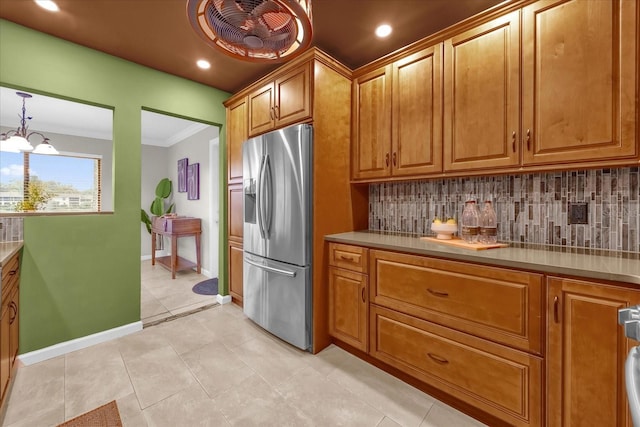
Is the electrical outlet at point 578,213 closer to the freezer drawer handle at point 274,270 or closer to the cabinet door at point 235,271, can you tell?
the freezer drawer handle at point 274,270

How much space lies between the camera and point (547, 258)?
4.58 feet

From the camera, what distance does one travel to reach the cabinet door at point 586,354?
1112 mm

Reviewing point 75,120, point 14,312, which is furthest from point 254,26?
point 75,120

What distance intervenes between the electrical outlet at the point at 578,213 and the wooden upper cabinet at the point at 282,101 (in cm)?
190

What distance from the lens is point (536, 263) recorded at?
50.7 inches

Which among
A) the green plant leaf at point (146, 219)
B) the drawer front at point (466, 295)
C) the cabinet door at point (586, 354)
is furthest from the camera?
the green plant leaf at point (146, 219)

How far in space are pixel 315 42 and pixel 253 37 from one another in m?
1.06

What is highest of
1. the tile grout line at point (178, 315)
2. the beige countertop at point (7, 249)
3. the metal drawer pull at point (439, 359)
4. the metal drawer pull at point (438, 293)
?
the beige countertop at point (7, 249)

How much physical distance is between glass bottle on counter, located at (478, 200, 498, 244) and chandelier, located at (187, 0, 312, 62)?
5.11ft

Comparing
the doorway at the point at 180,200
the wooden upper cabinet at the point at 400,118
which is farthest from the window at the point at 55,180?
the wooden upper cabinet at the point at 400,118

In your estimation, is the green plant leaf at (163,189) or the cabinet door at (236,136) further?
the green plant leaf at (163,189)

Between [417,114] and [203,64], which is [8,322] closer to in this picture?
[203,64]

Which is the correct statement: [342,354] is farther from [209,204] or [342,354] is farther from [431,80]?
[209,204]

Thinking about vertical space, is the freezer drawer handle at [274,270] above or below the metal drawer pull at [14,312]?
above
